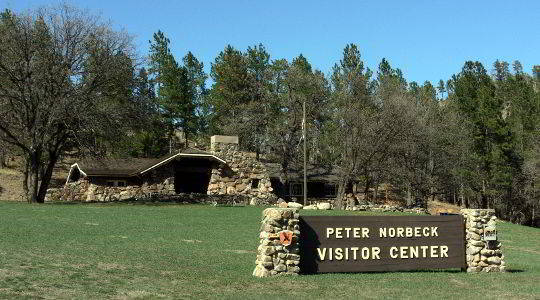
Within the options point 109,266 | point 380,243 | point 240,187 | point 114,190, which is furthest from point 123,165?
point 380,243

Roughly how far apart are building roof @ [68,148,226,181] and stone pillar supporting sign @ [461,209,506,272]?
1170 inches

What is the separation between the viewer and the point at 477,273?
1456 centimetres

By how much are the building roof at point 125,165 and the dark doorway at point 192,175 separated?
878 mm

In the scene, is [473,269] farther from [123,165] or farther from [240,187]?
[123,165]

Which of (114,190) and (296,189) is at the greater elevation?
A: (296,189)

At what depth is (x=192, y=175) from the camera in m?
49.0

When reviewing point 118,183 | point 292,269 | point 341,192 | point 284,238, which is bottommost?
point 292,269

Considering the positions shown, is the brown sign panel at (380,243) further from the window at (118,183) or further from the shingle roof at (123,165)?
the window at (118,183)

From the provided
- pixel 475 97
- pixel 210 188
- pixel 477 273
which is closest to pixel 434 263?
pixel 477 273

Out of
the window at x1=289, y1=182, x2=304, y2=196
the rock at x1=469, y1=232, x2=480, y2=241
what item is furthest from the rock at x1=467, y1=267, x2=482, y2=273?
the window at x1=289, y1=182, x2=304, y2=196

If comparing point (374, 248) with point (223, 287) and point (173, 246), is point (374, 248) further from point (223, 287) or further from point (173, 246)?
point (173, 246)

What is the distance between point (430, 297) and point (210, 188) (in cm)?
3306

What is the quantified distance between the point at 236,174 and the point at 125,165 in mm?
10178

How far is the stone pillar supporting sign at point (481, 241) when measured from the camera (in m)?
14.7
